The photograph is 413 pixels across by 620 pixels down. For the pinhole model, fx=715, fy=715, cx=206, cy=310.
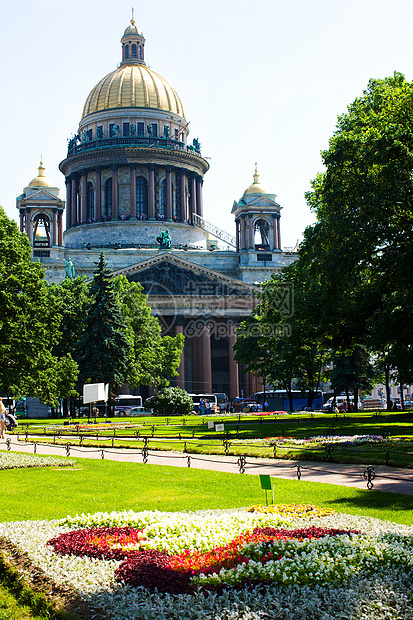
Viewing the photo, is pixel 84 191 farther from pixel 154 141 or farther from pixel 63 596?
pixel 63 596

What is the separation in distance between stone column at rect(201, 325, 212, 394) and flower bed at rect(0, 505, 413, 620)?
217 ft

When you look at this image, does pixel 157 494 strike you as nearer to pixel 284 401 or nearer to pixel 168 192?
pixel 284 401

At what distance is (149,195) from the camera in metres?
96.8

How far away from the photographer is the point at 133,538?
10.4 m

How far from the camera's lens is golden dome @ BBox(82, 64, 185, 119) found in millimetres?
99312

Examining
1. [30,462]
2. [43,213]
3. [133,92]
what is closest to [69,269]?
[43,213]

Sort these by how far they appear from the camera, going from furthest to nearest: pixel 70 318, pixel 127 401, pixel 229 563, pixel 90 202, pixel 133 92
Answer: pixel 90 202, pixel 133 92, pixel 127 401, pixel 70 318, pixel 229 563

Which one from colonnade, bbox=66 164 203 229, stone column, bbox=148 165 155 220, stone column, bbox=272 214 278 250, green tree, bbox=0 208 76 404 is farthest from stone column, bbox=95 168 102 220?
green tree, bbox=0 208 76 404

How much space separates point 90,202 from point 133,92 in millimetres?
16375

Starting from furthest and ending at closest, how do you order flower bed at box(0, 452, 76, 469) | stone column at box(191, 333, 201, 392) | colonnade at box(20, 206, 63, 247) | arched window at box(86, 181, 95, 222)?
arched window at box(86, 181, 95, 222), colonnade at box(20, 206, 63, 247), stone column at box(191, 333, 201, 392), flower bed at box(0, 452, 76, 469)

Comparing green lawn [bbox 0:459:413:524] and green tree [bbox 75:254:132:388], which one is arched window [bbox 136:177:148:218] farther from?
green lawn [bbox 0:459:413:524]


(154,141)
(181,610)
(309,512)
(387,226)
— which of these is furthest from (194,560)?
(154,141)

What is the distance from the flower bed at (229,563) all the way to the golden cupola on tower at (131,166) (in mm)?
82703

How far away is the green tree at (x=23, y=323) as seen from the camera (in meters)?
35.2
